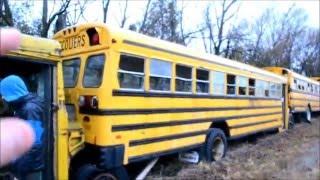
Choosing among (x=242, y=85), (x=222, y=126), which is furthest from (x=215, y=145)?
(x=242, y=85)

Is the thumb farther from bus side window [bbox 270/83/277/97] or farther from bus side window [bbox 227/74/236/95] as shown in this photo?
bus side window [bbox 270/83/277/97]

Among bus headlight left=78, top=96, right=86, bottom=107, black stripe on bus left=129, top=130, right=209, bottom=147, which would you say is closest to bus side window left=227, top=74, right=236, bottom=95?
black stripe on bus left=129, top=130, right=209, bottom=147

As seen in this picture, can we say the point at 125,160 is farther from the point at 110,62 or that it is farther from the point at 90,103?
the point at 110,62

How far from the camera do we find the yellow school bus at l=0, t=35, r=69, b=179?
4.88 meters

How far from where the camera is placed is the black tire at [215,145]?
8.84 metres

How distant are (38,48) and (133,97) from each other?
1.91 meters

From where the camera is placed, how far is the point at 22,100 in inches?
166

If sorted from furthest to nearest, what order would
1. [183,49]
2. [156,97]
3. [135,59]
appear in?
[183,49], [156,97], [135,59]

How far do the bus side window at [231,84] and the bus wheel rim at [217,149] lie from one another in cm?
117

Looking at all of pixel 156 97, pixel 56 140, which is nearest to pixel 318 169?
pixel 156 97

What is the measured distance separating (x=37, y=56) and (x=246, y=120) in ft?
23.8

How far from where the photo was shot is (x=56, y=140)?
5086mm

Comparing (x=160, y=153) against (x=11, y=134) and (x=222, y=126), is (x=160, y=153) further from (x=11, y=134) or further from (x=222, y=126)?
(x=11, y=134)

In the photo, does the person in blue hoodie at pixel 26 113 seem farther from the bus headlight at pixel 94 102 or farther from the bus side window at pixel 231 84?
the bus side window at pixel 231 84
